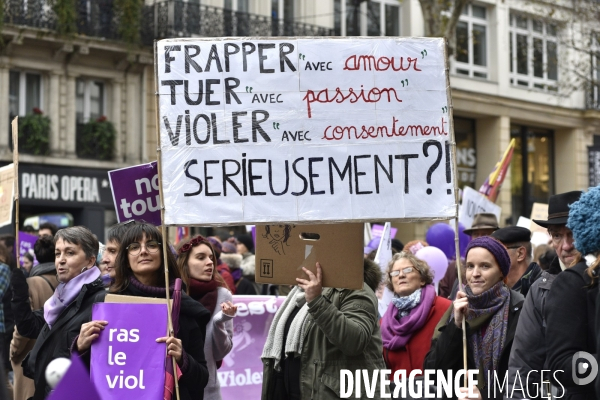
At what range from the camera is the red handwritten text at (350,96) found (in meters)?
5.30

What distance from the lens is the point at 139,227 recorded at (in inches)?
207

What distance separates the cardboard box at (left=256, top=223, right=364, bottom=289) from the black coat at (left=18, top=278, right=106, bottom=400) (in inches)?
35.3

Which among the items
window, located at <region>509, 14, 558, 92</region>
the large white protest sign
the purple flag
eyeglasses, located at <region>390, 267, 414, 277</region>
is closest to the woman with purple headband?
the large white protest sign

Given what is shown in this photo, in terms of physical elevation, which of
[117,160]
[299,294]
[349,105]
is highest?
[117,160]

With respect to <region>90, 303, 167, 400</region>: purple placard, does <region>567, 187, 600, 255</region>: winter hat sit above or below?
above

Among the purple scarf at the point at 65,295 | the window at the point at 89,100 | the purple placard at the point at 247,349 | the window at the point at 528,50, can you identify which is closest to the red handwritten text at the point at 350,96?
the purple scarf at the point at 65,295

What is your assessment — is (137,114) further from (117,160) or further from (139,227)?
(139,227)

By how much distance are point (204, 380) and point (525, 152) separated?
27.5 m

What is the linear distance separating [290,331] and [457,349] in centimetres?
111

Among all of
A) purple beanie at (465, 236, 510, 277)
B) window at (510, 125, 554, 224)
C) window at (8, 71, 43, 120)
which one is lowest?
purple beanie at (465, 236, 510, 277)

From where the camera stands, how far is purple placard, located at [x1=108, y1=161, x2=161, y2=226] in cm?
677

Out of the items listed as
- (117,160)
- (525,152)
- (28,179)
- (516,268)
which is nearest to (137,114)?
(117,160)

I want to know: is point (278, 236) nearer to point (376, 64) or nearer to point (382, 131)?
point (382, 131)

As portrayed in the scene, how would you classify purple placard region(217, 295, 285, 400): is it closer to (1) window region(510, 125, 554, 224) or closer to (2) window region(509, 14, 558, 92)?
(2) window region(509, 14, 558, 92)
